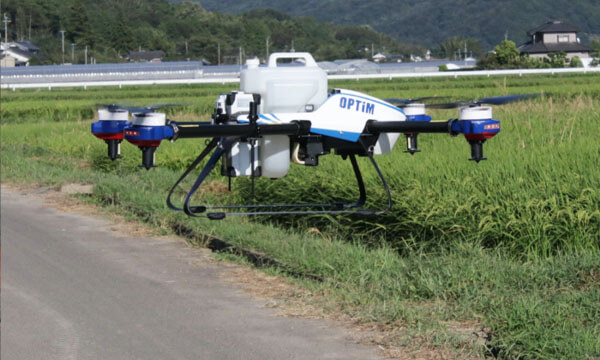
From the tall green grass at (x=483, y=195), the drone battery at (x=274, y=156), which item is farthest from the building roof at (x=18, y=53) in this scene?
the drone battery at (x=274, y=156)

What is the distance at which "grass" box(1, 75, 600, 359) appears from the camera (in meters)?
5.99

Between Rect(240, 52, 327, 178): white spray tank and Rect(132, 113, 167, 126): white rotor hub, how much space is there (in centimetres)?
40

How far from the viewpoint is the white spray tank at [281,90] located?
3193mm

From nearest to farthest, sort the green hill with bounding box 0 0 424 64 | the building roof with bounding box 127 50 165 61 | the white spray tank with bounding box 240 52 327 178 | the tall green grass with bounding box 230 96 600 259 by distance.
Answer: the white spray tank with bounding box 240 52 327 178, the tall green grass with bounding box 230 96 600 259, the building roof with bounding box 127 50 165 61, the green hill with bounding box 0 0 424 64

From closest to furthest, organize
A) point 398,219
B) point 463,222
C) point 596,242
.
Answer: point 596,242
point 463,222
point 398,219

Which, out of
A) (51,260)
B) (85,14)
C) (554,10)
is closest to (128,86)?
(51,260)

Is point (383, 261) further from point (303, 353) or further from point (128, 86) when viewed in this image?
point (128, 86)

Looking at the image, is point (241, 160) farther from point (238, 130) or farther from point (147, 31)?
point (147, 31)

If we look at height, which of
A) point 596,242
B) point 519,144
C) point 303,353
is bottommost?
point 303,353

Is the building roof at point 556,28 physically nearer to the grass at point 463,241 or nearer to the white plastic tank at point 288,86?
the grass at point 463,241

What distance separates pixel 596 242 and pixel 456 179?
65.0 inches

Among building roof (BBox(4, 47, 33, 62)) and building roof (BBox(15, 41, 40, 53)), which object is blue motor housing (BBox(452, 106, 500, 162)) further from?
building roof (BBox(15, 41, 40, 53))

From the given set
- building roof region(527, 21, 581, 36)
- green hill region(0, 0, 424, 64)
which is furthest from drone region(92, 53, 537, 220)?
green hill region(0, 0, 424, 64)

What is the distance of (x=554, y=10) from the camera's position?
179875 millimetres
